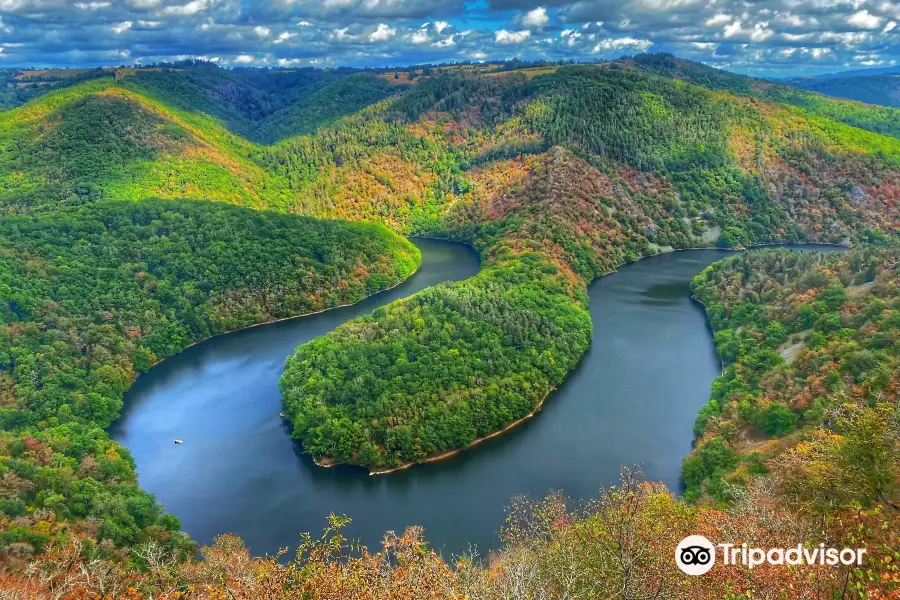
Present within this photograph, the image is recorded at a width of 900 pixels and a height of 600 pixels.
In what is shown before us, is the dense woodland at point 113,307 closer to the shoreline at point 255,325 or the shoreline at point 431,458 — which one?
the shoreline at point 255,325

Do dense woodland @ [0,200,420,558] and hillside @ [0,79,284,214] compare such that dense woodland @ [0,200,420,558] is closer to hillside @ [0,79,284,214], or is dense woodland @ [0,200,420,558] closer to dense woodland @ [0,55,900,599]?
dense woodland @ [0,55,900,599]

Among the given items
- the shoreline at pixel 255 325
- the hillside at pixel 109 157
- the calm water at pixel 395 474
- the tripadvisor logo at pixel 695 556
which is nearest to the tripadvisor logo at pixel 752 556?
the tripadvisor logo at pixel 695 556

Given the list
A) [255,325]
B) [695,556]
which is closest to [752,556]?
[695,556]

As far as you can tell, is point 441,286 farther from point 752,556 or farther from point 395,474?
point 752,556

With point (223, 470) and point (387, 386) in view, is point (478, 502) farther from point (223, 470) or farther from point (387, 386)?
point (223, 470)

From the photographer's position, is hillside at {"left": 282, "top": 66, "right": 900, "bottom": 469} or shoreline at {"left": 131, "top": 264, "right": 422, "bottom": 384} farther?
shoreline at {"left": 131, "top": 264, "right": 422, "bottom": 384}

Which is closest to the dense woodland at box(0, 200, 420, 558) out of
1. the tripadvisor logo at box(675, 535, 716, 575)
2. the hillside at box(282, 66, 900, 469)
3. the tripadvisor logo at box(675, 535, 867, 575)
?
the hillside at box(282, 66, 900, 469)

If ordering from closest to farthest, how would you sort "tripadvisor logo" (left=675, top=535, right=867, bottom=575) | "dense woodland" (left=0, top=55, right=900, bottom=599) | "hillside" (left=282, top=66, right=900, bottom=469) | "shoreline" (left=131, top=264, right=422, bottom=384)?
"tripadvisor logo" (left=675, top=535, right=867, bottom=575)
"dense woodland" (left=0, top=55, right=900, bottom=599)
"hillside" (left=282, top=66, right=900, bottom=469)
"shoreline" (left=131, top=264, right=422, bottom=384)
